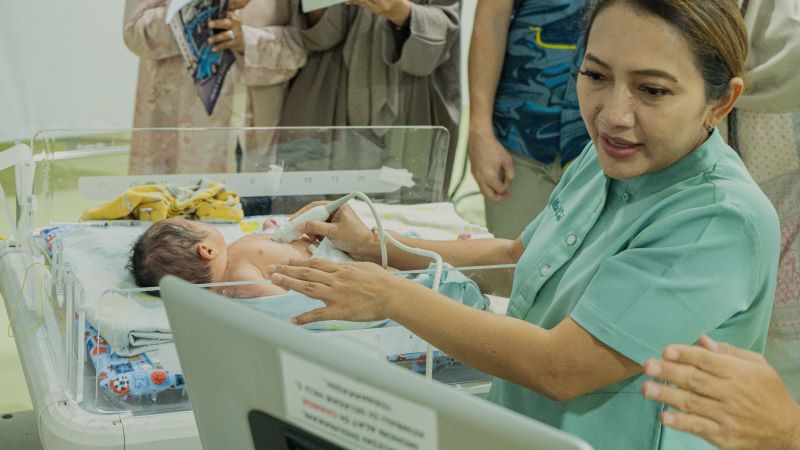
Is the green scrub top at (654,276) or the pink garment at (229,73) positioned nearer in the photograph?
the green scrub top at (654,276)

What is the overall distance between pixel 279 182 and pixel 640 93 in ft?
4.50

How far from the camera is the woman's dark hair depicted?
121 cm

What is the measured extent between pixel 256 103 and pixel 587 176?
155 centimetres

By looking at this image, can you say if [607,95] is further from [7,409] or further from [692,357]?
[7,409]

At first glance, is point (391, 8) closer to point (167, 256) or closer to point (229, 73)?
point (229, 73)

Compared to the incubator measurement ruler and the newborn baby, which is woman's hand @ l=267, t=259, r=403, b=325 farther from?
the incubator measurement ruler

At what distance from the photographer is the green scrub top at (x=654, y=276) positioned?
3.89 ft

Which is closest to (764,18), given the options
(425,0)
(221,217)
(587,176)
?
(587,176)

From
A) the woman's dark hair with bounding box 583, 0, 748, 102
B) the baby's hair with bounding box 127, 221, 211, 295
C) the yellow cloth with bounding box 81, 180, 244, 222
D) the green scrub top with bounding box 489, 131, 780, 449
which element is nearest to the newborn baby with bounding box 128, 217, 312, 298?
the baby's hair with bounding box 127, 221, 211, 295

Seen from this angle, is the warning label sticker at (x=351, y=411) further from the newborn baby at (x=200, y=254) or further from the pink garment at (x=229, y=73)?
the pink garment at (x=229, y=73)

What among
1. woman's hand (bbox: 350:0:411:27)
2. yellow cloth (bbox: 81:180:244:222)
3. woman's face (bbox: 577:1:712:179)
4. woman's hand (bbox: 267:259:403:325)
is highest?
woman's hand (bbox: 350:0:411:27)

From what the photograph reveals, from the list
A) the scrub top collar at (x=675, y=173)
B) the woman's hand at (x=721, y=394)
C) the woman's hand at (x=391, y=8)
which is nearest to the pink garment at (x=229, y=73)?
the woman's hand at (x=391, y=8)

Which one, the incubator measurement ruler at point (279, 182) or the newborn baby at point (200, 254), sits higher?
the incubator measurement ruler at point (279, 182)

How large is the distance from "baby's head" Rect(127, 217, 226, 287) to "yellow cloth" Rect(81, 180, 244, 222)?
0.17 metres
